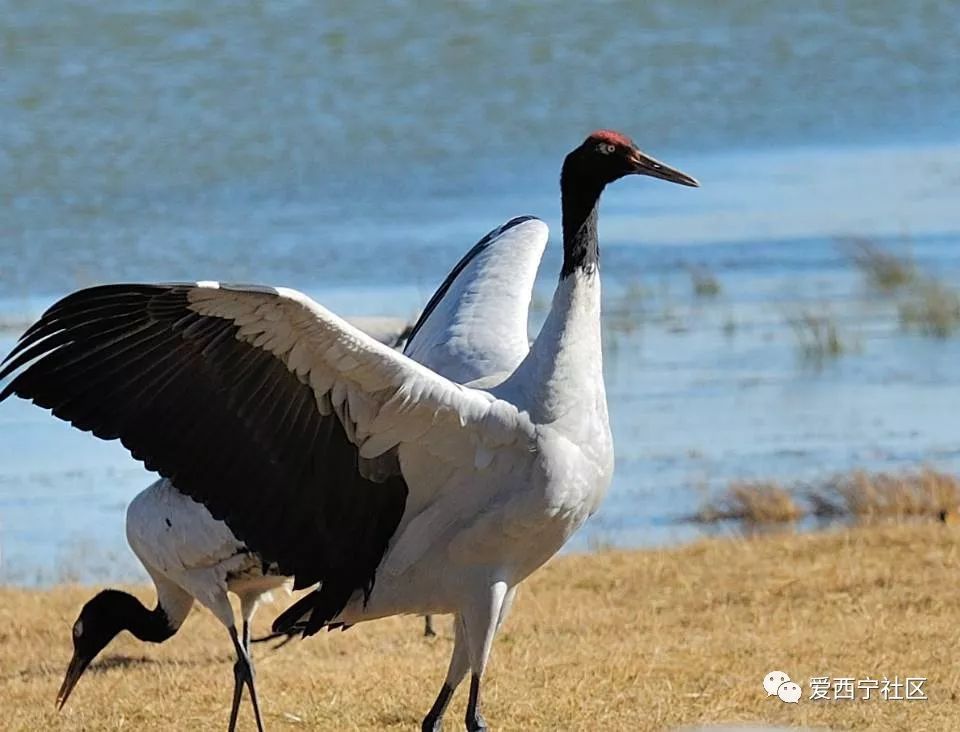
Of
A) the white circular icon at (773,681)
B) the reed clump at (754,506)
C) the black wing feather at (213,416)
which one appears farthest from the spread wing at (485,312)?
the reed clump at (754,506)

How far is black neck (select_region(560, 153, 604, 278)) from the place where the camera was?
648cm

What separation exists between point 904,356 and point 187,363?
30.3ft

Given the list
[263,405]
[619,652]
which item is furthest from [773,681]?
[263,405]

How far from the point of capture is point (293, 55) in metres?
23.9

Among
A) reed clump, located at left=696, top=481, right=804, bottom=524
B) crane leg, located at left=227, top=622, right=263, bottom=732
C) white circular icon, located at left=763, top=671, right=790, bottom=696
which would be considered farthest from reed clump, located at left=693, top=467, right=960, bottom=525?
crane leg, located at left=227, top=622, right=263, bottom=732

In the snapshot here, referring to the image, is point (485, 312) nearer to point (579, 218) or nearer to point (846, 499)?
point (579, 218)

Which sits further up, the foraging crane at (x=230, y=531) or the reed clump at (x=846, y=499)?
the foraging crane at (x=230, y=531)

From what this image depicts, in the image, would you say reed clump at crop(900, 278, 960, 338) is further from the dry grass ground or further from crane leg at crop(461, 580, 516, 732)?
crane leg at crop(461, 580, 516, 732)

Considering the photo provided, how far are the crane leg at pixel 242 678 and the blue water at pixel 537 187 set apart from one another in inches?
116

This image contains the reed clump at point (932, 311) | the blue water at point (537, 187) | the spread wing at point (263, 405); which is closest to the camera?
the spread wing at point (263, 405)

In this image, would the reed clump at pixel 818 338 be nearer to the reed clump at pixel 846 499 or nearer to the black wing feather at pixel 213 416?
the reed clump at pixel 846 499

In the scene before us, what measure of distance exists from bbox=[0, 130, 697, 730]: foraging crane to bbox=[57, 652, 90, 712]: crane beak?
1.44m

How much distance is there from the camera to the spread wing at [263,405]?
594 cm

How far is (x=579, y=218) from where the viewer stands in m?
6.53
